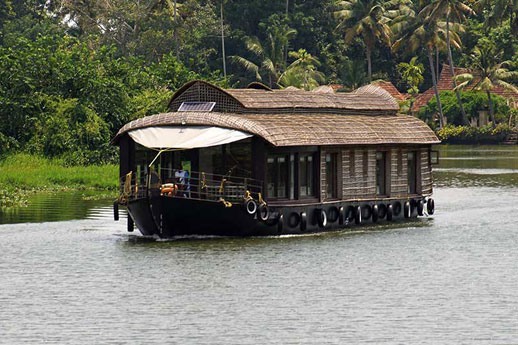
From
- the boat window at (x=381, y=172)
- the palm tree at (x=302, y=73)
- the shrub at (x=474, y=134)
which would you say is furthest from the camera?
the shrub at (x=474, y=134)

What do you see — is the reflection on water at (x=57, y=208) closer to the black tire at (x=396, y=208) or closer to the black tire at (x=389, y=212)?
the black tire at (x=389, y=212)

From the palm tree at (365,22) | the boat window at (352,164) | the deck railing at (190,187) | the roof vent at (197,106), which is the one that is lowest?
the deck railing at (190,187)

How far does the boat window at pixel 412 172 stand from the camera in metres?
36.1

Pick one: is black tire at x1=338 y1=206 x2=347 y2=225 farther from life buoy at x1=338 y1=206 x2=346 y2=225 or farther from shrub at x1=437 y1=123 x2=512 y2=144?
shrub at x1=437 y1=123 x2=512 y2=144

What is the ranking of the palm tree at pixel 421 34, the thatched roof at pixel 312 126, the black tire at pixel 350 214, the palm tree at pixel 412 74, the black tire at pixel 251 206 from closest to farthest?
the black tire at pixel 251 206, the thatched roof at pixel 312 126, the black tire at pixel 350 214, the palm tree at pixel 421 34, the palm tree at pixel 412 74

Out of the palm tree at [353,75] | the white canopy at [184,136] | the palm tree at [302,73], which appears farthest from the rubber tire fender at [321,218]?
the palm tree at [353,75]

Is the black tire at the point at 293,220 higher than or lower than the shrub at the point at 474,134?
lower

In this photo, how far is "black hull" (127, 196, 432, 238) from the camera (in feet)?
95.7

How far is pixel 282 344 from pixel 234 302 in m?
3.54

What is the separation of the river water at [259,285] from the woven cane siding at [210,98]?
12.2ft

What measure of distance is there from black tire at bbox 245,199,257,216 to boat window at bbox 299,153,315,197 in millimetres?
2190

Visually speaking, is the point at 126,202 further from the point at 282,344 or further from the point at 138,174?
the point at 282,344

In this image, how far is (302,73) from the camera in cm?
8400

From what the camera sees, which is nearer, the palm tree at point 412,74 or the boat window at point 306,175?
the boat window at point 306,175
